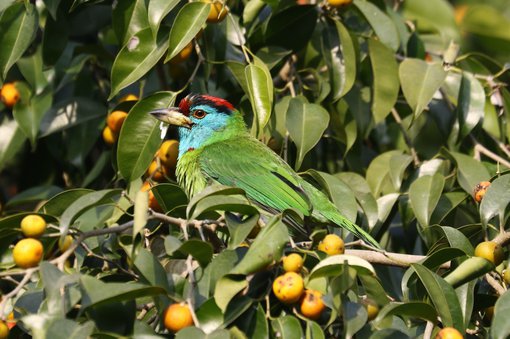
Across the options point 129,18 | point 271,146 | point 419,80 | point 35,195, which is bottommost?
point 35,195

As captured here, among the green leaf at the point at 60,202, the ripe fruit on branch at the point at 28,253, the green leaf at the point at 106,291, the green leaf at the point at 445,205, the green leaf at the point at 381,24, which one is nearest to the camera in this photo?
the green leaf at the point at 106,291

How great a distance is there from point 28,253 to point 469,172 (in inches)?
83.2

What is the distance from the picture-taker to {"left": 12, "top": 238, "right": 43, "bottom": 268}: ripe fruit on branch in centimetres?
278

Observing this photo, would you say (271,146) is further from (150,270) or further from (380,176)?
(150,270)

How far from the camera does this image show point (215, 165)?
4344 millimetres

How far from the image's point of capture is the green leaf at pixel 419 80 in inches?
161

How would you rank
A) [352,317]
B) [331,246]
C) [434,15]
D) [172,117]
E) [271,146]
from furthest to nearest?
[434,15], [271,146], [172,117], [331,246], [352,317]

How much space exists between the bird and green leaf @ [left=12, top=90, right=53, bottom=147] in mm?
681

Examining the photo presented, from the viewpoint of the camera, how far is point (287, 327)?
266cm

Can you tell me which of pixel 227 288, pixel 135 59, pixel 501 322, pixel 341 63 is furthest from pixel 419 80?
pixel 227 288

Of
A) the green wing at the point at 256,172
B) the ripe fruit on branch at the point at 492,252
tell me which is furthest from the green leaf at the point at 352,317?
the green wing at the point at 256,172

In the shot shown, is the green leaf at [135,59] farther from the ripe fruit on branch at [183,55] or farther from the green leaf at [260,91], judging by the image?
the green leaf at [260,91]

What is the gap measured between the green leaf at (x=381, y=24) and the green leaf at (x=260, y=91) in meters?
0.80

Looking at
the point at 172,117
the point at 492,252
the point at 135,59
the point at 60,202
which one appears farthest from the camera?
the point at 172,117
